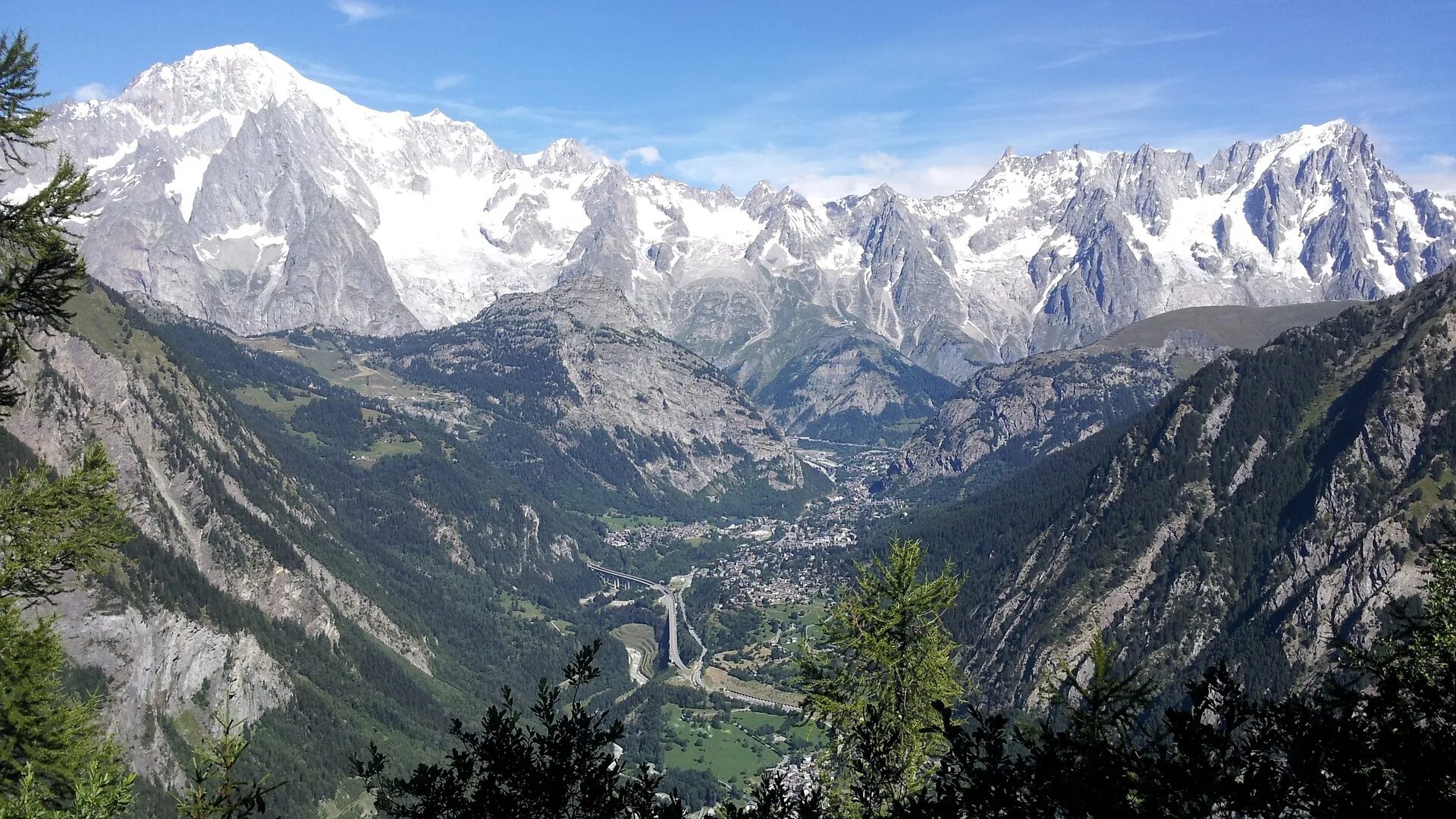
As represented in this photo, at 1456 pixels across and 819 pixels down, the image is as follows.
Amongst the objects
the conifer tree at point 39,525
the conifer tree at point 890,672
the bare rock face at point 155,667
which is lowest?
the bare rock face at point 155,667

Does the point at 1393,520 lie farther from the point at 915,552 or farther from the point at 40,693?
the point at 40,693

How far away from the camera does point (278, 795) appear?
153 meters

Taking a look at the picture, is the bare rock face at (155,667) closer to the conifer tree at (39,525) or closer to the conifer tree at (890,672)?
the conifer tree at (39,525)

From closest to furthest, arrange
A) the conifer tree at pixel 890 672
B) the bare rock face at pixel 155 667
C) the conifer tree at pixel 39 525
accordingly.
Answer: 1. the conifer tree at pixel 39 525
2. the conifer tree at pixel 890 672
3. the bare rock face at pixel 155 667

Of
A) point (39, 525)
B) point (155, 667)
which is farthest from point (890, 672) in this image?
point (155, 667)

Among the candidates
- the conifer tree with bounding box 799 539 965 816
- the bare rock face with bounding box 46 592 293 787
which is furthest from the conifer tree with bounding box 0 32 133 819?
the bare rock face with bounding box 46 592 293 787

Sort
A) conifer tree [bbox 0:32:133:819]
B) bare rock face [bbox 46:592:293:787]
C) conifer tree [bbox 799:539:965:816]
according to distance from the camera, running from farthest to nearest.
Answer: bare rock face [bbox 46:592:293:787] < conifer tree [bbox 799:539:965:816] < conifer tree [bbox 0:32:133:819]

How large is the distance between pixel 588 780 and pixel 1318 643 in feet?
656

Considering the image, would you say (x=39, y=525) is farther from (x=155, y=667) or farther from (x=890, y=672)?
(x=155, y=667)

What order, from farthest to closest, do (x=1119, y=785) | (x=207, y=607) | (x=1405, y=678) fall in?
(x=207, y=607)
(x=1405, y=678)
(x=1119, y=785)

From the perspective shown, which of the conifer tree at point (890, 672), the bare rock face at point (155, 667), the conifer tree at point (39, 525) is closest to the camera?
the conifer tree at point (39, 525)

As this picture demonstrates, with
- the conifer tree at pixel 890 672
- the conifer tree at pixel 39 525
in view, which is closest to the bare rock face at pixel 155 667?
the conifer tree at pixel 39 525

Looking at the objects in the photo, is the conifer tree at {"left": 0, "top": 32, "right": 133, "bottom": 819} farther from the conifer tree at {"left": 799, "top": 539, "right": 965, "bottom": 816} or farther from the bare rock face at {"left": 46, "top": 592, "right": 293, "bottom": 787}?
the bare rock face at {"left": 46, "top": 592, "right": 293, "bottom": 787}

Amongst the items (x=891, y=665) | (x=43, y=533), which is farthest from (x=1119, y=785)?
(x=43, y=533)
